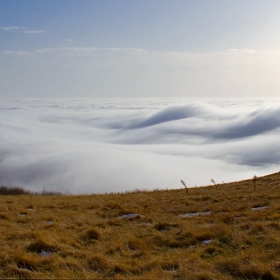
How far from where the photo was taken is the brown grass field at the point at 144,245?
21.2 feet

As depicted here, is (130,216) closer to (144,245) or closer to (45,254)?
(144,245)

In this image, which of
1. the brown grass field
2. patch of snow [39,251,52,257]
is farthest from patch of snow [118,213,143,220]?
patch of snow [39,251,52,257]

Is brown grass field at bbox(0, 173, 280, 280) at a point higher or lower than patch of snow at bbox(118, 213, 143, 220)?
lower

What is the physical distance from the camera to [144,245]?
8508mm

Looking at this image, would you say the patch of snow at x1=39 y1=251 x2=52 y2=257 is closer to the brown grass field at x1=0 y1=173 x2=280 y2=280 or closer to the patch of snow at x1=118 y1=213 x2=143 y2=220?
the brown grass field at x1=0 y1=173 x2=280 y2=280

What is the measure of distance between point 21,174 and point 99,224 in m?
192

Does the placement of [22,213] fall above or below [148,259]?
above

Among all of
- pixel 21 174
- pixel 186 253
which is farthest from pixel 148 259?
pixel 21 174

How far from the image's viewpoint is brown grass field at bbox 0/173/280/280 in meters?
6.45

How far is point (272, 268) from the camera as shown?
6.48 metres

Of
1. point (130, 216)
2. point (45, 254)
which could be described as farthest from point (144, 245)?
point (130, 216)

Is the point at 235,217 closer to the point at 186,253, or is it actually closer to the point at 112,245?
the point at 186,253

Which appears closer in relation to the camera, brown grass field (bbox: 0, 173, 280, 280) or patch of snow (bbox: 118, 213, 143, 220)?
brown grass field (bbox: 0, 173, 280, 280)

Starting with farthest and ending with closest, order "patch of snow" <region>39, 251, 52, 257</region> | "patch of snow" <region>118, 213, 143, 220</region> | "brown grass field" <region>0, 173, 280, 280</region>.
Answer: "patch of snow" <region>118, 213, 143, 220</region> < "patch of snow" <region>39, 251, 52, 257</region> < "brown grass field" <region>0, 173, 280, 280</region>
